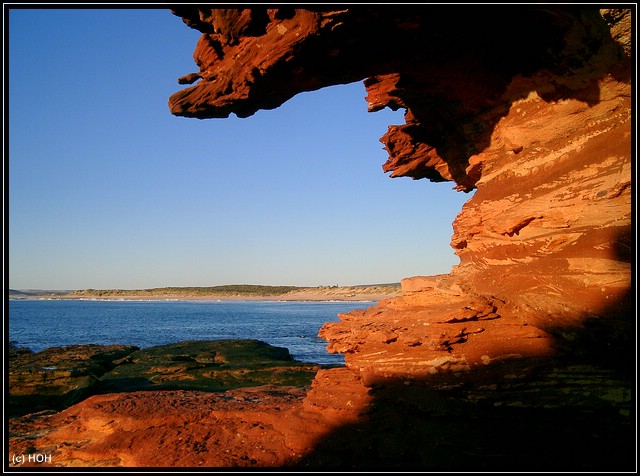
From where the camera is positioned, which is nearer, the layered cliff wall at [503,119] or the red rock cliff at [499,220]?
the red rock cliff at [499,220]

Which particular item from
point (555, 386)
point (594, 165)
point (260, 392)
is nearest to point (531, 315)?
point (555, 386)

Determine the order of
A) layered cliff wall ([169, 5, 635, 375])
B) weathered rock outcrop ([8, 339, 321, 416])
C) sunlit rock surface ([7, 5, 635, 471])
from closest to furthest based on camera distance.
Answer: sunlit rock surface ([7, 5, 635, 471])
layered cliff wall ([169, 5, 635, 375])
weathered rock outcrop ([8, 339, 321, 416])

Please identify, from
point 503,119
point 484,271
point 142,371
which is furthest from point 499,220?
point 142,371

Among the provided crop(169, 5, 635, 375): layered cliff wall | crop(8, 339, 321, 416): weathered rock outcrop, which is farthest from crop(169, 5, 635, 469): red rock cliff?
crop(8, 339, 321, 416): weathered rock outcrop

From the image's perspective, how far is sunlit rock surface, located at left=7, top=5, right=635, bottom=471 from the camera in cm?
629

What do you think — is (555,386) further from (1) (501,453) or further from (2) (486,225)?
(2) (486,225)

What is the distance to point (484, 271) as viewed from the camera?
8.48 meters

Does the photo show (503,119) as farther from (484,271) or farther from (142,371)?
(142,371)

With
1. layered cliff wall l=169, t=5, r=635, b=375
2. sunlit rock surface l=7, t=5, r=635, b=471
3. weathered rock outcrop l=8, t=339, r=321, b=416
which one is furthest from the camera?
weathered rock outcrop l=8, t=339, r=321, b=416

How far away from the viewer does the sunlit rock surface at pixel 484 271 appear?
20.6 ft

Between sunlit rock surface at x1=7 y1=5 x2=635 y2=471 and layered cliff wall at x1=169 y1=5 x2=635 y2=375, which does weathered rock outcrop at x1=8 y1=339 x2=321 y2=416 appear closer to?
sunlit rock surface at x1=7 y1=5 x2=635 y2=471

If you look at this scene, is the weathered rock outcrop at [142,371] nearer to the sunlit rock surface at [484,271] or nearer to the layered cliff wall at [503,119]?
the sunlit rock surface at [484,271]

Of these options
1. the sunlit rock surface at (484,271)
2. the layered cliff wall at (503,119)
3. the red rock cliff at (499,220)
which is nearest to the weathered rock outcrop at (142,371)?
the sunlit rock surface at (484,271)

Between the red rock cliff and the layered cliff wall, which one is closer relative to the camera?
the red rock cliff
